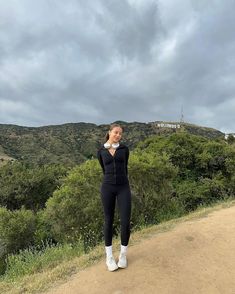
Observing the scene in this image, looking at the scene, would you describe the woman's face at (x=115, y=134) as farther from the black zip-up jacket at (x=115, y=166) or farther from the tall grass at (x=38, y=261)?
the tall grass at (x=38, y=261)

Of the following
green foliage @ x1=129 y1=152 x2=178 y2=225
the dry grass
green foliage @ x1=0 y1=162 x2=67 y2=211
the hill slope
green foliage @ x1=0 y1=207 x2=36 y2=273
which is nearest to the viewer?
the dry grass

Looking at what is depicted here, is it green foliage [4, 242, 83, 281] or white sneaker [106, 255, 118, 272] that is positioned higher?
white sneaker [106, 255, 118, 272]

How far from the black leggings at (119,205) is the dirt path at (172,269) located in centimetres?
49

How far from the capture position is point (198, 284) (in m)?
5.52

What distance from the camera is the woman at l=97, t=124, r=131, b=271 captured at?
5891mm

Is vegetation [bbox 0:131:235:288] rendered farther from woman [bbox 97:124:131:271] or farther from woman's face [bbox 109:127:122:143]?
woman's face [bbox 109:127:122:143]

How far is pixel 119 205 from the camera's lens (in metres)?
5.93

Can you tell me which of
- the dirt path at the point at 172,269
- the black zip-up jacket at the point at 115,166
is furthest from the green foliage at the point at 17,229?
the black zip-up jacket at the point at 115,166

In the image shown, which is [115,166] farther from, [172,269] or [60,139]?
[60,139]

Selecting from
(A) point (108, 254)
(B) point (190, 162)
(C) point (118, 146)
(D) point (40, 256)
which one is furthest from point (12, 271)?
(B) point (190, 162)

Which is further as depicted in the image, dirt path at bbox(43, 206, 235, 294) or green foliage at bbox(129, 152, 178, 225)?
green foliage at bbox(129, 152, 178, 225)

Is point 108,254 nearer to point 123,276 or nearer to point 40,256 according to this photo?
point 123,276

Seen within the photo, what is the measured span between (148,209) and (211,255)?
20.8 ft

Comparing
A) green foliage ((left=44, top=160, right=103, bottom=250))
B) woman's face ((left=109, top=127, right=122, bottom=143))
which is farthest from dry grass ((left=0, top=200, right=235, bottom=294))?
green foliage ((left=44, top=160, right=103, bottom=250))
